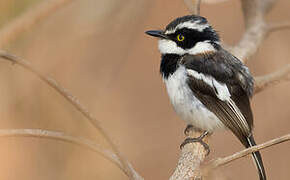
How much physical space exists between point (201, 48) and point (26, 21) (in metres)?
1.46

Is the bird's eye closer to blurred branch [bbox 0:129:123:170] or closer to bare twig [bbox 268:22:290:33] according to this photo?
bare twig [bbox 268:22:290:33]

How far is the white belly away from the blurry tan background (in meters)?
0.72

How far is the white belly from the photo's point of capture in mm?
3750

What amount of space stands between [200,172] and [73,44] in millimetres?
2598

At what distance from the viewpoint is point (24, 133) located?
2473mm

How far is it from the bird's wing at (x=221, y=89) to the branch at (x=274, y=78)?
17cm

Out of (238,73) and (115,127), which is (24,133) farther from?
(115,127)

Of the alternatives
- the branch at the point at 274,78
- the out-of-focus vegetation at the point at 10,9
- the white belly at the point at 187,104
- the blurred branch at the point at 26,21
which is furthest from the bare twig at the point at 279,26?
the out-of-focus vegetation at the point at 10,9

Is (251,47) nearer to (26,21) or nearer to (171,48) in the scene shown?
(171,48)

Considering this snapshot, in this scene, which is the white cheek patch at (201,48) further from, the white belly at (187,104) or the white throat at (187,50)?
the white belly at (187,104)

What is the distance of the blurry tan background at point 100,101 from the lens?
444 cm

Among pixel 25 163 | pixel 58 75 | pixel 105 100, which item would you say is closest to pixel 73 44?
pixel 58 75

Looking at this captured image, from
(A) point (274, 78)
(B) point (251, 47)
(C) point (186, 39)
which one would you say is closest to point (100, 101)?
(C) point (186, 39)

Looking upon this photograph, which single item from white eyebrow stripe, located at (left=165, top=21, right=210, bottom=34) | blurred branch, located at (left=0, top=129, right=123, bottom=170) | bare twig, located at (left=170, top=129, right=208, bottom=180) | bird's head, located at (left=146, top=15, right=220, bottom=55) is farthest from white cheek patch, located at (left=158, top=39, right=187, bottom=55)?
blurred branch, located at (left=0, top=129, right=123, bottom=170)
